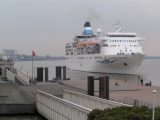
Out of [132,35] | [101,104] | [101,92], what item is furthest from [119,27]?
[101,104]

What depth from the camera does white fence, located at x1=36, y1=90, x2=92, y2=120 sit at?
10152mm

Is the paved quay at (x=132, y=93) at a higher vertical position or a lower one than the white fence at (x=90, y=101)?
lower

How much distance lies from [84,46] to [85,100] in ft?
146

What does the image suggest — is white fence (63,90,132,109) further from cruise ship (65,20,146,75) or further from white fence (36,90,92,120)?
cruise ship (65,20,146,75)

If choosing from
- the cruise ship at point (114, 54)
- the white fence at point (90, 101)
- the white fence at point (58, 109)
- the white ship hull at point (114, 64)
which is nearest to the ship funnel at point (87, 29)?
the cruise ship at point (114, 54)

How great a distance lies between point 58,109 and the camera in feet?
40.3

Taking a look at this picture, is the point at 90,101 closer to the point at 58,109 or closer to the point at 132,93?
the point at 58,109

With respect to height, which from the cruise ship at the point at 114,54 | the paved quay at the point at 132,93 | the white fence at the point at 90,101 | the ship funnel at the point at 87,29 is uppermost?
the ship funnel at the point at 87,29

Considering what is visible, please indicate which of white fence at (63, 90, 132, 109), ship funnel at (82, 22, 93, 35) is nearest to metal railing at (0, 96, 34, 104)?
white fence at (63, 90, 132, 109)

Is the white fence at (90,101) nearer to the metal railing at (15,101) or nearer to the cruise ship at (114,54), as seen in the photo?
the metal railing at (15,101)

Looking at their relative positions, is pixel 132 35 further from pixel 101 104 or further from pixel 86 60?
pixel 101 104

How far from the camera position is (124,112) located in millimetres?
8133

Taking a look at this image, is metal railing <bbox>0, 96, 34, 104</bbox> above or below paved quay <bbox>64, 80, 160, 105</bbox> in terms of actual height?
above

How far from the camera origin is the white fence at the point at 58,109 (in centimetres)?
1015
